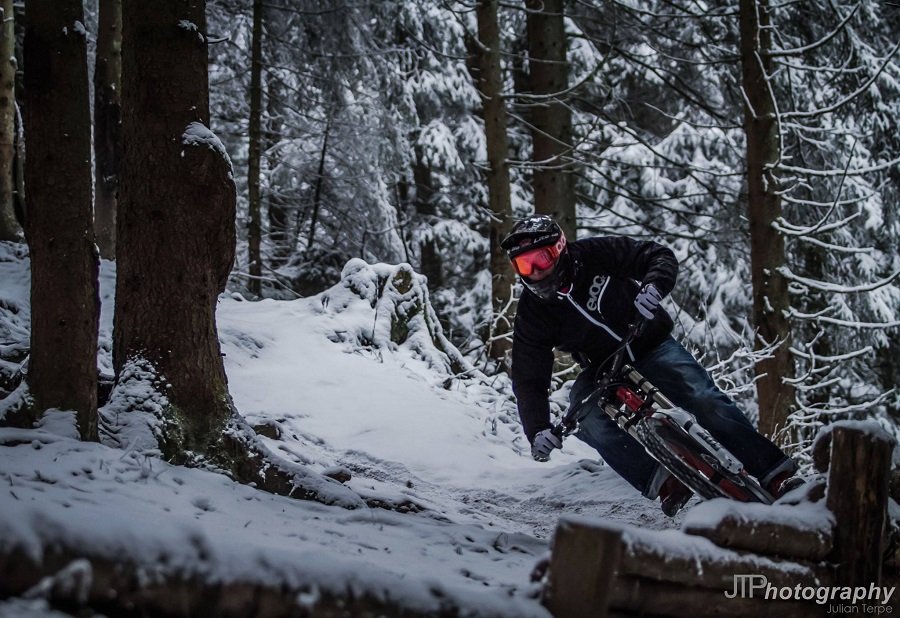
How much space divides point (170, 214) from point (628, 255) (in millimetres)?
2796

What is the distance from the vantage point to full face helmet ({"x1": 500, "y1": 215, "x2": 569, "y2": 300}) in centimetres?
519

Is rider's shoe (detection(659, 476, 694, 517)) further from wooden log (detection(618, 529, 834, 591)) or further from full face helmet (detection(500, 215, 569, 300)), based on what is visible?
wooden log (detection(618, 529, 834, 591))

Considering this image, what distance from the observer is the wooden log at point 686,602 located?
273 cm

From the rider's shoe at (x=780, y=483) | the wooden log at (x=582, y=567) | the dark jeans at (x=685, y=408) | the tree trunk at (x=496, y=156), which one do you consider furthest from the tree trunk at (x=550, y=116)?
the wooden log at (x=582, y=567)

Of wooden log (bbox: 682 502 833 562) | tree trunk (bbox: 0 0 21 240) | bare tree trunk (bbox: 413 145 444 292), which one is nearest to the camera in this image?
wooden log (bbox: 682 502 833 562)

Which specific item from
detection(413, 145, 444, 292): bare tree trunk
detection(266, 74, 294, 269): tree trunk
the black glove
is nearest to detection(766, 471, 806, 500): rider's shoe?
the black glove

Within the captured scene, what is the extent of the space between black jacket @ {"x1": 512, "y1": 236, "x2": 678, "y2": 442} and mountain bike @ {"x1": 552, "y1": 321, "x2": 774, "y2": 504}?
21cm

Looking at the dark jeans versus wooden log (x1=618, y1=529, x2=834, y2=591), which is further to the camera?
Result: the dark jeans

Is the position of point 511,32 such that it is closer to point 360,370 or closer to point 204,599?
point 360,370

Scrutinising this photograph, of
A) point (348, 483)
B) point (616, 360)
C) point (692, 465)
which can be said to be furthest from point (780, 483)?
point (348, 483)

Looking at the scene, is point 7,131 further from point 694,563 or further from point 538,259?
point 694,563

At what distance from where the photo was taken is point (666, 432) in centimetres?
493

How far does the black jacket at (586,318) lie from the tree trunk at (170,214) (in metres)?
1.95

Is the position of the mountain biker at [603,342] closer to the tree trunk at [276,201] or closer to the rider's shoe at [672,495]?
the rider's shoe at [672,495]
